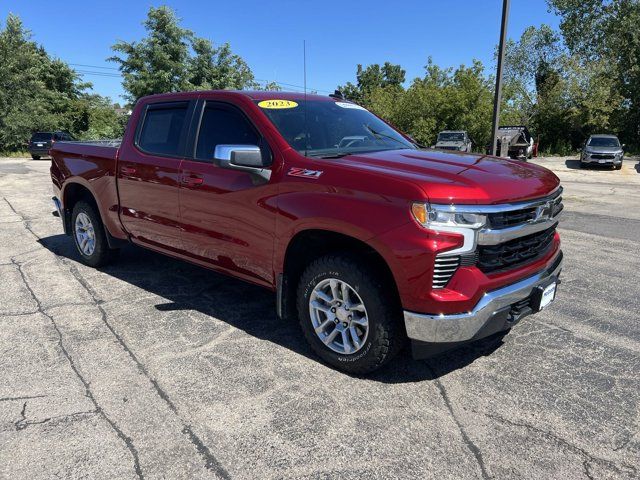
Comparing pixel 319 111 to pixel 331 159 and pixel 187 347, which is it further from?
pixel 187 347

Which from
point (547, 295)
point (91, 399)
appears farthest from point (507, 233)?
point (91, 399)

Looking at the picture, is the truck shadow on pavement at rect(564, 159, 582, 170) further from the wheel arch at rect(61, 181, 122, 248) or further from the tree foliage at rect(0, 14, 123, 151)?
the tree foliage at rect(0, 14, 123, 151)

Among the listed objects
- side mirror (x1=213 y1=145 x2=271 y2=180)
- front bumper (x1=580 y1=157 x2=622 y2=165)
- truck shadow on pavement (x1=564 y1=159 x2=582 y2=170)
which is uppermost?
side mirror (x1=213 y1=145 x2=271 y2=180)

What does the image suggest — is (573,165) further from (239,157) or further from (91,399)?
(91,399)

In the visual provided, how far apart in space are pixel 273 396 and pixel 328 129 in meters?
2.11

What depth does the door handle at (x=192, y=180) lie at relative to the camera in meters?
4.11

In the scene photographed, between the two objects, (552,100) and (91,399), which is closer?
(91,399)

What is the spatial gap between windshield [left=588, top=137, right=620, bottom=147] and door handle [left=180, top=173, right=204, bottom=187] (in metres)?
27.7

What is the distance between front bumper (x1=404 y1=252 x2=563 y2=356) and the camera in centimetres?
285

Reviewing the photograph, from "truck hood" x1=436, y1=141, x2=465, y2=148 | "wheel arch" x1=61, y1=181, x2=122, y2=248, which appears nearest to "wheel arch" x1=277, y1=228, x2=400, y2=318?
"wheel arch" x1=61, y1=181, x2=122, y2=248

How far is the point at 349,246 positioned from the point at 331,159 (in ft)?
2.05

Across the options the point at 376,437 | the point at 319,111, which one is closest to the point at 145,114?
the point at 319,111

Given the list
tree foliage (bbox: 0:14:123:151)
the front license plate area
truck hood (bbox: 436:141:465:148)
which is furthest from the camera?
tree foliage (bbox: 0:14:123:151)

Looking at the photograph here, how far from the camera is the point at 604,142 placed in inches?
1053
